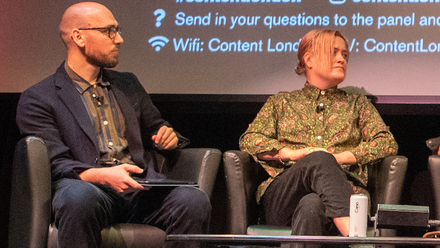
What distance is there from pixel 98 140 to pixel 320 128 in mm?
1057

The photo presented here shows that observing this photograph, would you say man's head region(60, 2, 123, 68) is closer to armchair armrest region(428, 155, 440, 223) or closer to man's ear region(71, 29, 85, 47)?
man's ear region(71, 29, 85, 47)

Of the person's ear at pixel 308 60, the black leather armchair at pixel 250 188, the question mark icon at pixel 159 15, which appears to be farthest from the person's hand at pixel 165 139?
the question mark icon at pixel 159 15

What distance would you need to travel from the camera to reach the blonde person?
2.38 meters

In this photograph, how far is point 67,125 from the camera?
7.68 ft

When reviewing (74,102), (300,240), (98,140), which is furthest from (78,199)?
(300,240)

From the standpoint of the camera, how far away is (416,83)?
3.22m

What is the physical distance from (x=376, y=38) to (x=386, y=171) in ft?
3.50

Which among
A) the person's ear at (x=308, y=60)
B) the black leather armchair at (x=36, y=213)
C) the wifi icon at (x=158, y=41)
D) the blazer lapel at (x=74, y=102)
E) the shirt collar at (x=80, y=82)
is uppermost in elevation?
the wifi icon at (x=158, y=41)

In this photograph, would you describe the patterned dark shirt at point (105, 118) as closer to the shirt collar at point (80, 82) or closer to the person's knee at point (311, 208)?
the shirt collar at point (80, 82)

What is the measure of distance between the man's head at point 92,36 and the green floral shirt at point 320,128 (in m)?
0.75

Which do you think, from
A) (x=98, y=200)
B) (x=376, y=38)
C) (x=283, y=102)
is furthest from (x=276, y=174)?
(x=376, y=38)

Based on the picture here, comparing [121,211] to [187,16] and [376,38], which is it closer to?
[187,16]

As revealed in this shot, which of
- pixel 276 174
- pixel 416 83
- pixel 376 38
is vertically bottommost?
pixel 276 174

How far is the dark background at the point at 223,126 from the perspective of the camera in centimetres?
333
